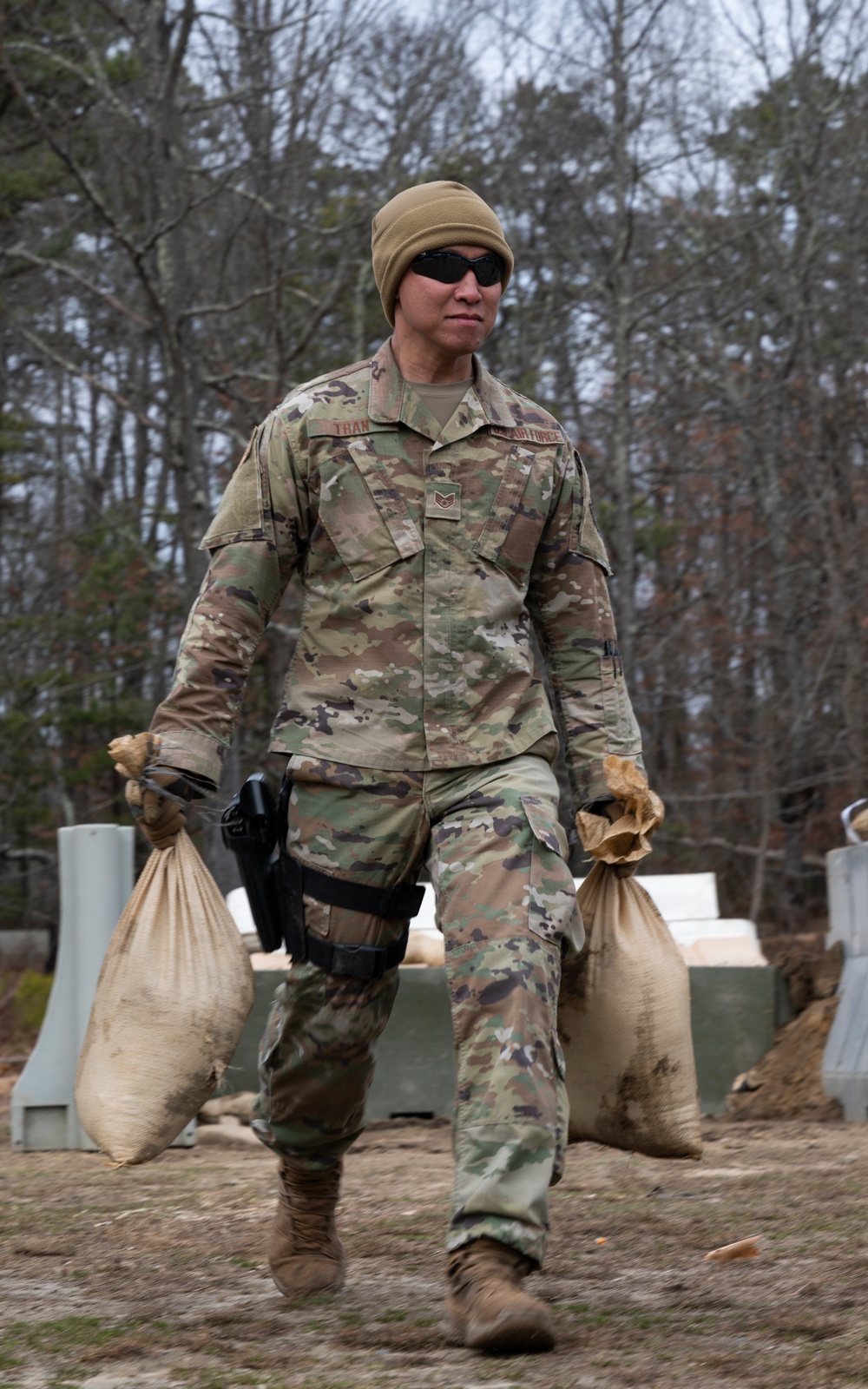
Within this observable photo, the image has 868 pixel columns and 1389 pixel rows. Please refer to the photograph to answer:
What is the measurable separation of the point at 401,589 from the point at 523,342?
11.9m

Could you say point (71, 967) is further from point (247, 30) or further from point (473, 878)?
point (247, 30)

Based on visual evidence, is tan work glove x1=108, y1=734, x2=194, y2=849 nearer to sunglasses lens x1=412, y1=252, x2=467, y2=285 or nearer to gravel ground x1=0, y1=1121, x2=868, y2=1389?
gravel ground x1=0, y1=1121, x2=868, y2=1389

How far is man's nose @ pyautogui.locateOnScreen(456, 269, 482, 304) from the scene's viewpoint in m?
3.61

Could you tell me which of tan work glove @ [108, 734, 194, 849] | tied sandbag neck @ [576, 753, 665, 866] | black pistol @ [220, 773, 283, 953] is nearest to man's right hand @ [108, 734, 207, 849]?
tan work glove @ [108, 734, 194, 849]

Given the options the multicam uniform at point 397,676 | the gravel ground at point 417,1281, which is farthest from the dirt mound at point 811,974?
the multicam uniform at point 397,676

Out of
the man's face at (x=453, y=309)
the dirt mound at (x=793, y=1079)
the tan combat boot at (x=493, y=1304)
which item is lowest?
the dirt mound at (x=793, y=1079)

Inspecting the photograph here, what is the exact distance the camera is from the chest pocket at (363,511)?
11.6 ft

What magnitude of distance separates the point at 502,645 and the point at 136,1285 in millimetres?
1673

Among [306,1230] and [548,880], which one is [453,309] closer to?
[548,880]

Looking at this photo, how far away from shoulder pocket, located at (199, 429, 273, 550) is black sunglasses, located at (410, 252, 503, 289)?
49cm

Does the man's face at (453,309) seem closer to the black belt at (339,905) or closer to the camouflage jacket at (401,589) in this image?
the camouflage jacket at (401,589)

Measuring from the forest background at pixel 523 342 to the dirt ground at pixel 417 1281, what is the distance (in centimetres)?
683

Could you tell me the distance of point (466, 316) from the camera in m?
3.61

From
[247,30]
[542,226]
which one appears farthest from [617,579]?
[247,30]
